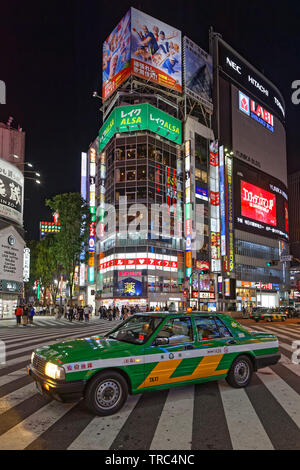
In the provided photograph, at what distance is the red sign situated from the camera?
78400mm

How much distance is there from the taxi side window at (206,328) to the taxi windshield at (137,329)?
2.85 feet

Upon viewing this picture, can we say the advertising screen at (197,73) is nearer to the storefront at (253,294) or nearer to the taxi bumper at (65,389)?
the storefront at (253,294)

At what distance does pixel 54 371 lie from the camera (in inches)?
206

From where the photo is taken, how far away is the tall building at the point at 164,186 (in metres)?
56.1

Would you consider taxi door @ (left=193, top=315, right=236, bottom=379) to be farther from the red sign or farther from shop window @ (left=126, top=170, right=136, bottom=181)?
the red sign

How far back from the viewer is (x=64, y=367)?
5.10 m

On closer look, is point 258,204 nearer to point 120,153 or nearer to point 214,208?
point 214,208

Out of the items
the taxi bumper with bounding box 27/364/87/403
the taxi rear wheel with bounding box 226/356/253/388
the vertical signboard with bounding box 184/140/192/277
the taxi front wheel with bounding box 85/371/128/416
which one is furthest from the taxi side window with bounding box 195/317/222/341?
the vertical signboard with bounding box 184/140/192/277

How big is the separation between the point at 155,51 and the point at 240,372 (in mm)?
67490

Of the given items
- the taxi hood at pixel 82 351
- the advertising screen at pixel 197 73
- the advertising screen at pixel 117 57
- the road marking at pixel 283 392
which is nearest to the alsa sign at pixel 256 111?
the advertising screen at pixel 197 73

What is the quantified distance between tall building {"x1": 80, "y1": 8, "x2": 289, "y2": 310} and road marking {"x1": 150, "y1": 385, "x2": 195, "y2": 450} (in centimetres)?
4353

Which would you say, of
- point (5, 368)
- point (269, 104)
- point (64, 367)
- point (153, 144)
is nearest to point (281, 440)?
point (64, 367)

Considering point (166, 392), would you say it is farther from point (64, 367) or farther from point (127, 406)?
point (64, 367)

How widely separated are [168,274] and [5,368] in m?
48.1
